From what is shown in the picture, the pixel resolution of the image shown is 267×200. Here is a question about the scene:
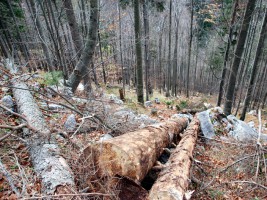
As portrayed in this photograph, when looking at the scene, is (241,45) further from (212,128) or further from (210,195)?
(210,195)

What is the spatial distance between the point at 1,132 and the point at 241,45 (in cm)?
814

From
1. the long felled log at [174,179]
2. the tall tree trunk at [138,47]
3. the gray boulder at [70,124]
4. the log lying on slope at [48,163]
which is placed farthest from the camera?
the tall tree trunk at [138,47]

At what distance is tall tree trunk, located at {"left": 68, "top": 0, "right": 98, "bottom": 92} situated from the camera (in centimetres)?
514

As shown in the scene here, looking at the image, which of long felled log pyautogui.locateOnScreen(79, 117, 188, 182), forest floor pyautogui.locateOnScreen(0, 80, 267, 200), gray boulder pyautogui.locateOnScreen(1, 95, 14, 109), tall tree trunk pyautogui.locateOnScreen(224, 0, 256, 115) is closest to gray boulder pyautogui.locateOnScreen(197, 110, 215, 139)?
forest floor pyautogui.locateOnScreen(0, 80, 267, 200)

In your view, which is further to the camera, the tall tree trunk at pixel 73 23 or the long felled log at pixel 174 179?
the tall tree trunk at pixel 73 23

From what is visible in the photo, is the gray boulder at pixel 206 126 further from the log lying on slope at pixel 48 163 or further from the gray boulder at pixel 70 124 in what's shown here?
the log lying on slope at pixel 48 163

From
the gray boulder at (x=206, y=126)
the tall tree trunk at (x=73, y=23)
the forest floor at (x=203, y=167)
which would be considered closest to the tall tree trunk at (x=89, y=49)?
the tall tree trunk at (x=73, y=23)

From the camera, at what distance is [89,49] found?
5.40 metres

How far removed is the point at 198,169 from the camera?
3705 mm

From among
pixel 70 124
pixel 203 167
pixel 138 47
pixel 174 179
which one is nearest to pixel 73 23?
pixel 138 47

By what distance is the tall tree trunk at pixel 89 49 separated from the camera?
514 cm

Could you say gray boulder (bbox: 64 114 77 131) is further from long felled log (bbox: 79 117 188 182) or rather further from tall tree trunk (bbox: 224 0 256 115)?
tall tree trunk (bbox: 224 0 256 115)

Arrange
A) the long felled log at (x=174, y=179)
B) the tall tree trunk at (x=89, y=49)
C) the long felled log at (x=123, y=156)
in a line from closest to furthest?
the long felled log at (x=174, y=179) < the long felled log at (x=123, y=156) < the tall tree trunk at (x=89, y=49)

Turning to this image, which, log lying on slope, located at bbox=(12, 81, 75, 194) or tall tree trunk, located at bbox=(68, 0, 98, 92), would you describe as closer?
log lying on slope, located at bbox=(12, 81, 75, 194)
